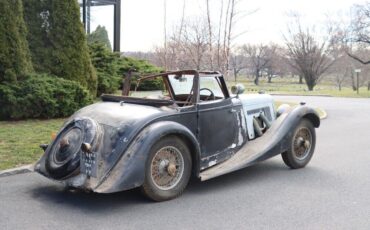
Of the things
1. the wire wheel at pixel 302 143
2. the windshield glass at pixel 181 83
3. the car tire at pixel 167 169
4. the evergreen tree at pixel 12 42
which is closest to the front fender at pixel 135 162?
the car tire at pixel 167 169

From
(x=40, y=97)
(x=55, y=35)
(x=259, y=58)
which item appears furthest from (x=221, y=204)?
(x=259, y=58)

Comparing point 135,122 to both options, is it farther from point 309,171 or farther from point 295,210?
point 309,171

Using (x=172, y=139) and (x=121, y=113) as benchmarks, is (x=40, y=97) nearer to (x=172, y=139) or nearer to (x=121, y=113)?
(x=121, y=113)

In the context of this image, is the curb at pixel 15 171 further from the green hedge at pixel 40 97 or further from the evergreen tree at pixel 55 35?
the evergreen tree at pixel 55 35

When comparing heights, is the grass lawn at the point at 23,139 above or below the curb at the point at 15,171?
above

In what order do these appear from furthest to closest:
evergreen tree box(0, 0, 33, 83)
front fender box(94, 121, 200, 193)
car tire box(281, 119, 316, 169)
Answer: evergreen tree box(0, 0, 33, 83)
car tire box(281, 119, 316, 169)
front fender box(94, 121, 200, 193)

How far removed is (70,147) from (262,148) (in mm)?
2645

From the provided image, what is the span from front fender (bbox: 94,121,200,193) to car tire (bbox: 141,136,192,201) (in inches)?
4.4

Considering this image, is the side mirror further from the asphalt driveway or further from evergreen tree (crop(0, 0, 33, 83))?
evergreen tree (crop(0, 0, 33, 83))

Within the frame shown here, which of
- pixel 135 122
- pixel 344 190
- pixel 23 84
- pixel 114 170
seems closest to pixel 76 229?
pixel 114 170

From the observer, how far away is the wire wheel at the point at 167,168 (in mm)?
5188

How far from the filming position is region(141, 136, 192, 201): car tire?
5.07 metres

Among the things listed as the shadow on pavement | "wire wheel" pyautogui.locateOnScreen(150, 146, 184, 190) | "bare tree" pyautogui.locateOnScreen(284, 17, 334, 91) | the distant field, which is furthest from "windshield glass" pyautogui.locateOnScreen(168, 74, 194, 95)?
"bare tree" pyautogui.locateOnScreen(284, 17, 334, 91)

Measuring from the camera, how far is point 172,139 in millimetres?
5258
